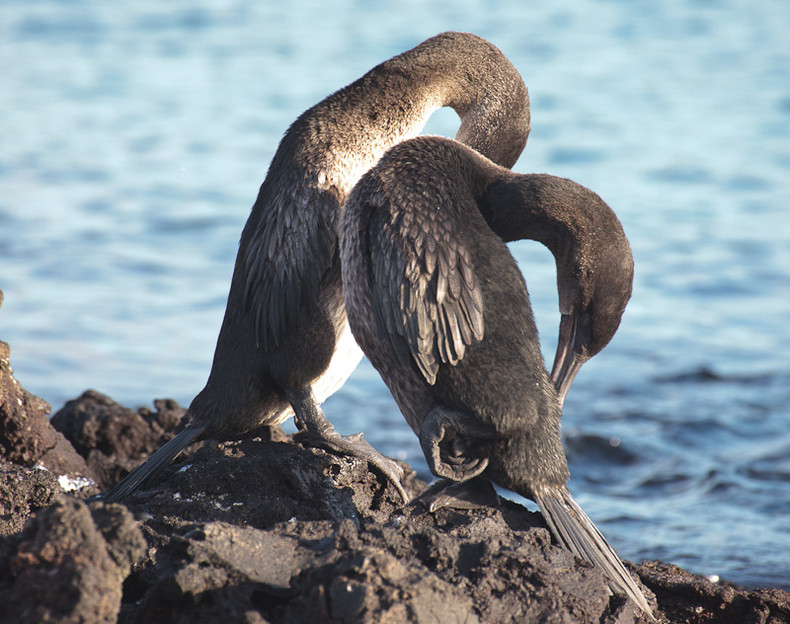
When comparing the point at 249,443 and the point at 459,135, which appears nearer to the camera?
the point at 249,443

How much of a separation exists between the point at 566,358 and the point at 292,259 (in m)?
1.08

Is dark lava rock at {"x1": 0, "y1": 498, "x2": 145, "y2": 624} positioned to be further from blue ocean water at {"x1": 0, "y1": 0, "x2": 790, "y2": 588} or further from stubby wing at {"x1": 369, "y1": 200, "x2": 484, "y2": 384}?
blue ocean water at {"x1": 0, "y1": 0, "x2": 790, "y2": 588}

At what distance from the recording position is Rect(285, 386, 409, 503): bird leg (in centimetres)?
376

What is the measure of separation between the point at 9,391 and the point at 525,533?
209cm

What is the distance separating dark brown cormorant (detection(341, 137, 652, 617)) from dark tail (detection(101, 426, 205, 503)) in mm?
794

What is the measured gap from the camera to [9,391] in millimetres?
3947

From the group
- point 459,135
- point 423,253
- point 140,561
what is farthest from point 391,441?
point 140,561

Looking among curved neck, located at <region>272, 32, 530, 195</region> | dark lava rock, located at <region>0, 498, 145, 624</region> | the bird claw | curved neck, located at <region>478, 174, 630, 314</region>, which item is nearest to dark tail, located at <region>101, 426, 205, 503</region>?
the bird claw

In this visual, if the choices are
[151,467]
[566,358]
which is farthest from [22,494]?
[566,358]

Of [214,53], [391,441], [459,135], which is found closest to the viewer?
[459,135]

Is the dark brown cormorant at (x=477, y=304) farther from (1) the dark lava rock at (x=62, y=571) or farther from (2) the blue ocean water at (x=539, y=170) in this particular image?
(2) the blue ocean water at (x=539, y=170)

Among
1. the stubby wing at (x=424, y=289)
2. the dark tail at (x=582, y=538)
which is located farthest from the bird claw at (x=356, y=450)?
the dark tail at (x=582, y=538)

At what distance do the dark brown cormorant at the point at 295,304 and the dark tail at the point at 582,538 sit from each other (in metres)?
0.67

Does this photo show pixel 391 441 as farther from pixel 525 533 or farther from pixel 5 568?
pixel 5 568
